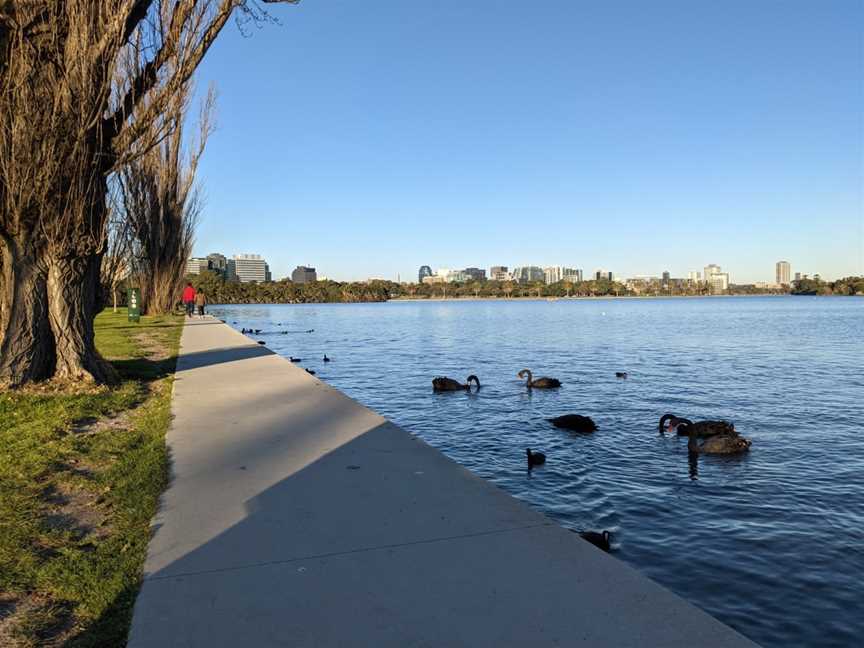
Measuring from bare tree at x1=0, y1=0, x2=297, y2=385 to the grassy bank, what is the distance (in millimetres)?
1120

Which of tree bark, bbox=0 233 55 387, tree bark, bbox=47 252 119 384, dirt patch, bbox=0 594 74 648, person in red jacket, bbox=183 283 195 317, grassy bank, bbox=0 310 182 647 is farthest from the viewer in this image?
person in red jacket, bbox=183 283 195 317

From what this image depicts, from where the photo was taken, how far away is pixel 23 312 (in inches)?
405

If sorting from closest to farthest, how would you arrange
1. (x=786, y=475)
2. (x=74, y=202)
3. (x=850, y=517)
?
1. (x=850, y=517)
2. (x=786, y=475)
3. (x=74, y=202)

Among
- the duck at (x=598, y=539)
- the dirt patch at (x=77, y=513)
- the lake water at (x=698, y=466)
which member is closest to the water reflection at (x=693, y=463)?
the lake water at (x=698, y=466)

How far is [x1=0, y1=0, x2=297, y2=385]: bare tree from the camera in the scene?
31.0ft

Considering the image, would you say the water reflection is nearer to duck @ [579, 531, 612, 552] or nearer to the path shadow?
duck @ [579, 531, 612, 552]

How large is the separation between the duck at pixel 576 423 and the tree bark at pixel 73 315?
8.97 m

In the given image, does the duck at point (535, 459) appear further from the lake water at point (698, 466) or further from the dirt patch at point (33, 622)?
the dirt patch at point (33, 622)

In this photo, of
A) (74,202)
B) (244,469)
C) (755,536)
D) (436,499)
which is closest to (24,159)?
(74,202)

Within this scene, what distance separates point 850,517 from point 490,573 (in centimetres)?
609

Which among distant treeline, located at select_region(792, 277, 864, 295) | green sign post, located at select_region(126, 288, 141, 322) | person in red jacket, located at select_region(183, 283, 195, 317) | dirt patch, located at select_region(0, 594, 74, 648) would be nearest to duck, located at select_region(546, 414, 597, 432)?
dirt patch, located at select_region(0, 594, 74, 648)

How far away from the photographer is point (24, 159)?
30.9 feet

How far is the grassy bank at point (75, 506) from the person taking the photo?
343 centimetres

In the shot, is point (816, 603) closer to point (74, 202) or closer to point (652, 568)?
point (652, 568)
